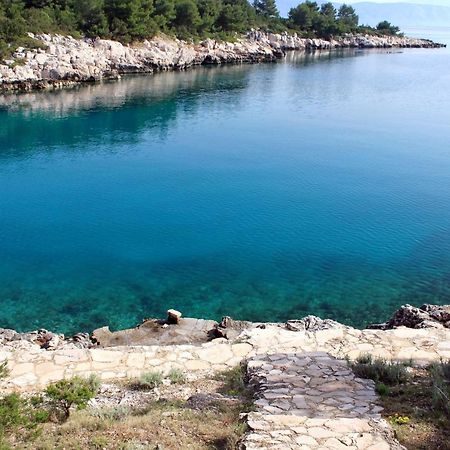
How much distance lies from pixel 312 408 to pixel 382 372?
7.76ft

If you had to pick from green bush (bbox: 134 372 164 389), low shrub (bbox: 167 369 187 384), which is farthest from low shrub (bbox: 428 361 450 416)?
green bush (bbox: 134 372 164 389)

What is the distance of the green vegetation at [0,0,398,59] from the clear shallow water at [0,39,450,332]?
1457 cm

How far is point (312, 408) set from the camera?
9969 millimetres

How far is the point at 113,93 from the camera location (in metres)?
66.5

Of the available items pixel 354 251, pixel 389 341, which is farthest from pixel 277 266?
pixel 389 341

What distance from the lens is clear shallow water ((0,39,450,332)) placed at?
2175cm

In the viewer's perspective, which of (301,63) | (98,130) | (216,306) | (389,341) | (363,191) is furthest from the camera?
(301,63)

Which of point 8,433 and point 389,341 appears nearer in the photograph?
point 8,433

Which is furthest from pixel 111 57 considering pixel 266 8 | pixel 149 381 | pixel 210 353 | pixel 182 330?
pixel 266 8

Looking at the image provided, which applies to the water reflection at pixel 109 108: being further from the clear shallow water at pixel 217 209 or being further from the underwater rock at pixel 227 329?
the underwater rock at pixel 227 329

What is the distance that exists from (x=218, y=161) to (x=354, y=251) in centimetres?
1705

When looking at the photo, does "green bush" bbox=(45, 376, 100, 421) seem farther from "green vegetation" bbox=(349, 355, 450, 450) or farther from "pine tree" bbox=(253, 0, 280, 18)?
"pine tree" bbox=(253, 0, 280, 18)

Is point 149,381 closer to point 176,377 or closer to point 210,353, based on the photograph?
point 176,377

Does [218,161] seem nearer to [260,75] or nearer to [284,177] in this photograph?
[284,177]
